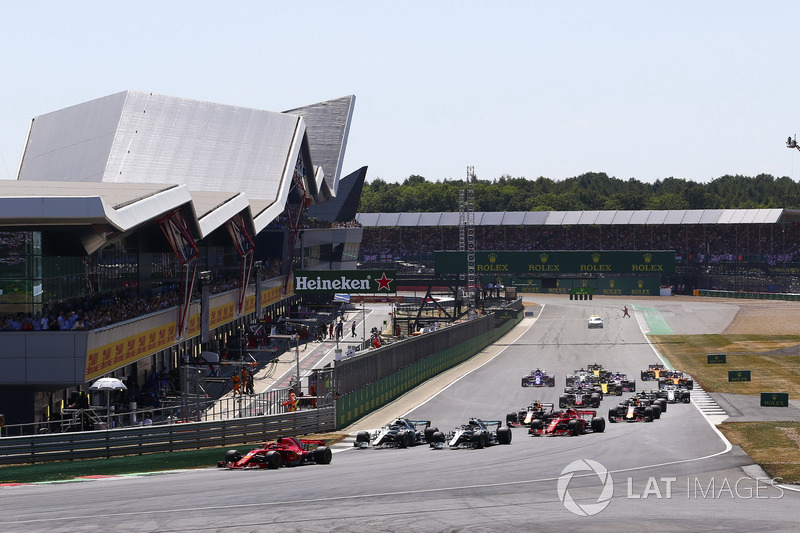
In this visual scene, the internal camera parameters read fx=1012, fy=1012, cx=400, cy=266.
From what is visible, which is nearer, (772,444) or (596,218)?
(772,444)

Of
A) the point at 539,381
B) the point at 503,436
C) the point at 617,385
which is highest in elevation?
the point at 503,436

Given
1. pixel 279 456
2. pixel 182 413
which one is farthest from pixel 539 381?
pixel 279 456

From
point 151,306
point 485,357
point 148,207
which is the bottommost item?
point 485,357

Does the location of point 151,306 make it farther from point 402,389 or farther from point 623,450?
point 623,450

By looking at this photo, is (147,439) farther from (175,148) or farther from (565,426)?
(175,148)

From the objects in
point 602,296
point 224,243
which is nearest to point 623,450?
point 224,243

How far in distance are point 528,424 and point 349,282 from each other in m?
23.1

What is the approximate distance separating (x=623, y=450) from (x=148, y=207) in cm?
2146

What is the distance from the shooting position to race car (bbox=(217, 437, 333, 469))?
91.8ft

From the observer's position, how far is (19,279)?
38.2m

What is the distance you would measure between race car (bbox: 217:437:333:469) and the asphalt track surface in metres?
0.38

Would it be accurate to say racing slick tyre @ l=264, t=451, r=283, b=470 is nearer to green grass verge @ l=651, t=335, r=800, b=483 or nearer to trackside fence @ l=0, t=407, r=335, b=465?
trackside fence @ l=0, t=407, r=335, b=465

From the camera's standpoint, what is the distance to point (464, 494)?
2370 cm

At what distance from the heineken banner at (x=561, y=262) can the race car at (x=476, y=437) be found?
63263 mm
